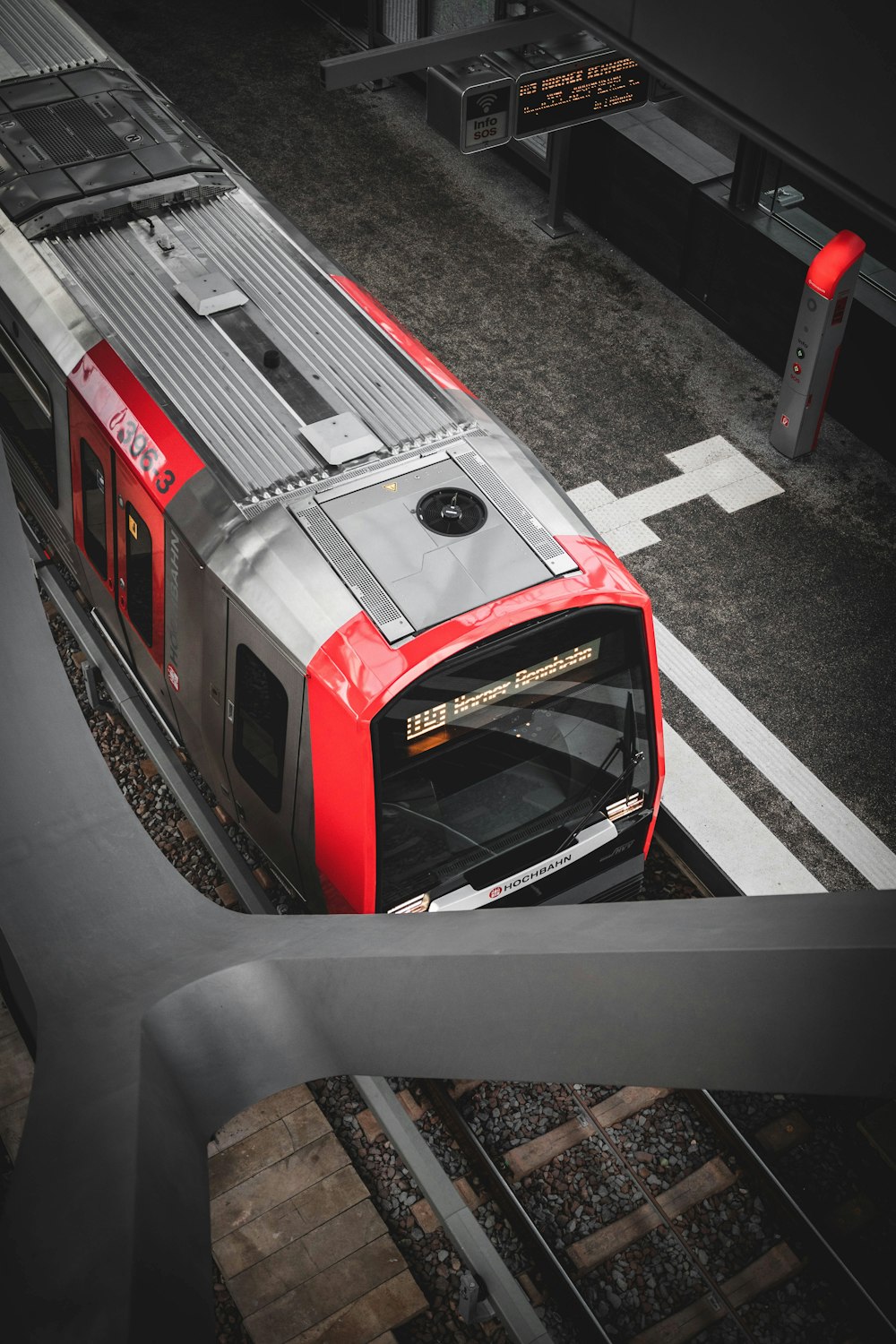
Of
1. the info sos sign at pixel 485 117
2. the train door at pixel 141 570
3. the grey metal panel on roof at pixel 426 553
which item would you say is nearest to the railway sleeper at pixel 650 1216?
the grey metal panel on roof at pixel 426 553

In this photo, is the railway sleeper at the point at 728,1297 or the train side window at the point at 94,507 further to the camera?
the train side window at the point at 94,507

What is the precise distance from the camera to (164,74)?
1502 cm

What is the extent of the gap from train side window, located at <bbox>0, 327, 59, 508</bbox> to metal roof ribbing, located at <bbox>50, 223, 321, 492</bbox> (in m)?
0.74

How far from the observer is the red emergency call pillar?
898 centimetres

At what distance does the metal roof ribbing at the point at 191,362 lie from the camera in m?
5.94

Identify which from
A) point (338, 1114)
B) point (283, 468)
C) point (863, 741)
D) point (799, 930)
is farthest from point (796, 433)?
point (799, 930)

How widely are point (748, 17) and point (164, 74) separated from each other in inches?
581

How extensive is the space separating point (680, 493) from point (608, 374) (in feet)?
5.61

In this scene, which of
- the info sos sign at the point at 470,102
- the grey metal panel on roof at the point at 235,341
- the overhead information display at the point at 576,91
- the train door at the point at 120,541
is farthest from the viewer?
the overhead information display at the point at 576,91

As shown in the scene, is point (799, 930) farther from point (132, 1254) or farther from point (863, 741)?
point (863, 741)

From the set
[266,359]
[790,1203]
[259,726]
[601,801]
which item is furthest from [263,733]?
[790,1203]

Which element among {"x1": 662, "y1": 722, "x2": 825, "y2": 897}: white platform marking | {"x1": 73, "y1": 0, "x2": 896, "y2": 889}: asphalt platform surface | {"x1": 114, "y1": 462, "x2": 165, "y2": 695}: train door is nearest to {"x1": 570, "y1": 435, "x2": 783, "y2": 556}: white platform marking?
{"x1": 73, "y1": 0, "x2": 896, "y2": 889}: asphalt platform surface

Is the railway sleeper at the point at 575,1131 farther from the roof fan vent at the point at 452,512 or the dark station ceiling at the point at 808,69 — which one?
the dark station ceiling at the point at 808,69

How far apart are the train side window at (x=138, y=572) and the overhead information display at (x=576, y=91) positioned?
169 inches
